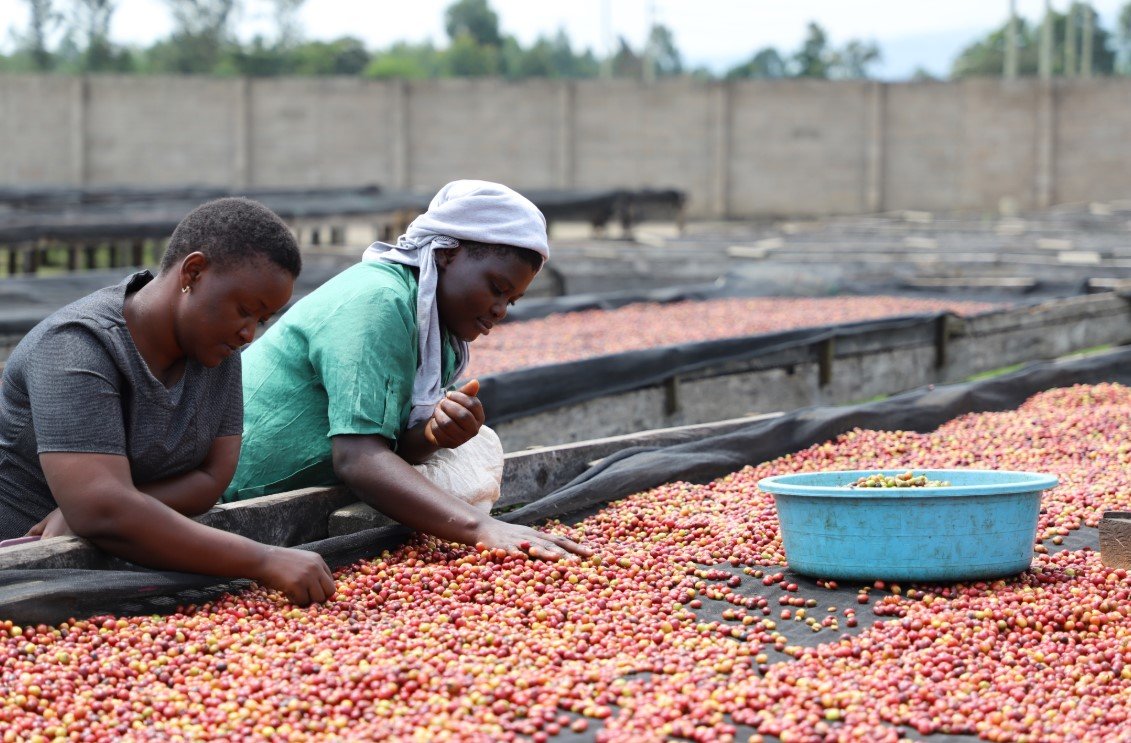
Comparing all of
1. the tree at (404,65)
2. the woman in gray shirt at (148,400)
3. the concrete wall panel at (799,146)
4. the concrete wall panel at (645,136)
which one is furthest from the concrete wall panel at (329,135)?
the woman in gray shirt at (148,400)

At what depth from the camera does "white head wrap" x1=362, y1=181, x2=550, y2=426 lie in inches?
130

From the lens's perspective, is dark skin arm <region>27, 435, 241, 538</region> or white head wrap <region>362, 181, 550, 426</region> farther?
white head wrap <region>362, 181, 550, 426</region>

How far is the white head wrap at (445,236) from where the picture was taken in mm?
3299

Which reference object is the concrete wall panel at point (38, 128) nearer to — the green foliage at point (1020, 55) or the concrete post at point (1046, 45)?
the concrete post at point (1046, 45)

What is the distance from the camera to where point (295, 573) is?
2.82 meters

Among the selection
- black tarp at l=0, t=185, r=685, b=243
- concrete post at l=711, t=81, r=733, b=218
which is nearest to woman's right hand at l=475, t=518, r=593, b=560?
black tarp at l=0, t=185, r=685, b=243

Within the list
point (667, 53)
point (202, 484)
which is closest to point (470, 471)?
point (202, 484)

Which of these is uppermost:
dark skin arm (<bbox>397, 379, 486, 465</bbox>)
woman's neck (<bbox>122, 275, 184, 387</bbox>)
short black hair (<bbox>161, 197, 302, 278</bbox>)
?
short black hair (<bbox>161, 197, 302, 278</bbox>)

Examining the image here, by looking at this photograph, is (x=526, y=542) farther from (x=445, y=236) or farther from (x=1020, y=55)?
(x=1020, y=55)

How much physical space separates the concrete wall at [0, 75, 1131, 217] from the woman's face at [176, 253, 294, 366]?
23472 mm

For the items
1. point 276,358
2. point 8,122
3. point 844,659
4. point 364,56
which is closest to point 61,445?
point 276,358

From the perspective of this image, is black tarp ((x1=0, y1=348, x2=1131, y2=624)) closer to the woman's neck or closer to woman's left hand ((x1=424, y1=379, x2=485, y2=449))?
woman's left hand ((x1=424, y1=379, x2=485, y2=449))

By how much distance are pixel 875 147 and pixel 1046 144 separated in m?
3.24

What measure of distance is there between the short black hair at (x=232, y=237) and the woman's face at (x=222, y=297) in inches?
0.8
